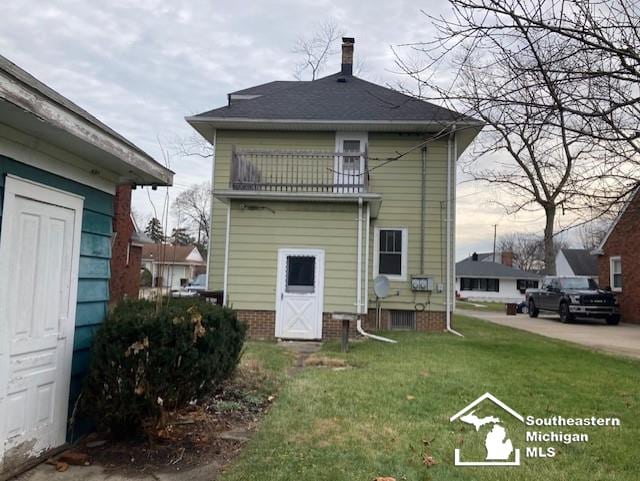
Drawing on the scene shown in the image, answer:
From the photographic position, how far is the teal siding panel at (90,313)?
402 centimetres

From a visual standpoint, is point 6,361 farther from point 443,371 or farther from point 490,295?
point 490,295

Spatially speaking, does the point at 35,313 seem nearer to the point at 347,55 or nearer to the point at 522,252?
the point at 347,55

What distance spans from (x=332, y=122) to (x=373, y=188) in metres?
2.12

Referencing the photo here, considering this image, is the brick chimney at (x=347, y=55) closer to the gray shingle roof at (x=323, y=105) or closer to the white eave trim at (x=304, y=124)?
the gray shingle roof at (x=323, y=105)

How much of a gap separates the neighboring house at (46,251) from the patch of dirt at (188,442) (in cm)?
48

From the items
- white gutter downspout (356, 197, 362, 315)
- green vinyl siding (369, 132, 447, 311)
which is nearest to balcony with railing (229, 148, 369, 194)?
white gutter downspout (356, 197, 362, 315)

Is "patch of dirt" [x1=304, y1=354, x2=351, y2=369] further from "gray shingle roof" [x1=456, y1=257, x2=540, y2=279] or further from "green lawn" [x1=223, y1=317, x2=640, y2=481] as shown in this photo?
"gray shingle roof" [x1=456, y1=257, x2=540, y2=279]

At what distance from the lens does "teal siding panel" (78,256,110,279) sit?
13.3 feet

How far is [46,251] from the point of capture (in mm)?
3572

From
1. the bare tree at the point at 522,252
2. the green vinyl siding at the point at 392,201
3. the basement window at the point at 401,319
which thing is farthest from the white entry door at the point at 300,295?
the bare tree at the point at 522,252

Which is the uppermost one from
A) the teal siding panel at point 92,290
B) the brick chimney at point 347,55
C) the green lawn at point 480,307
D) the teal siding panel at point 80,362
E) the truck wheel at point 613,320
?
the brick chimney at point 347,55

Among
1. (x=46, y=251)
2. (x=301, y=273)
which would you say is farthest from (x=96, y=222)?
(x=301, y=273)

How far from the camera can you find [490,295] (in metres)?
43.5

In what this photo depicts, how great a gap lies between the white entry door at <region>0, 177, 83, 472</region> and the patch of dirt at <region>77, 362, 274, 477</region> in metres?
0.49
